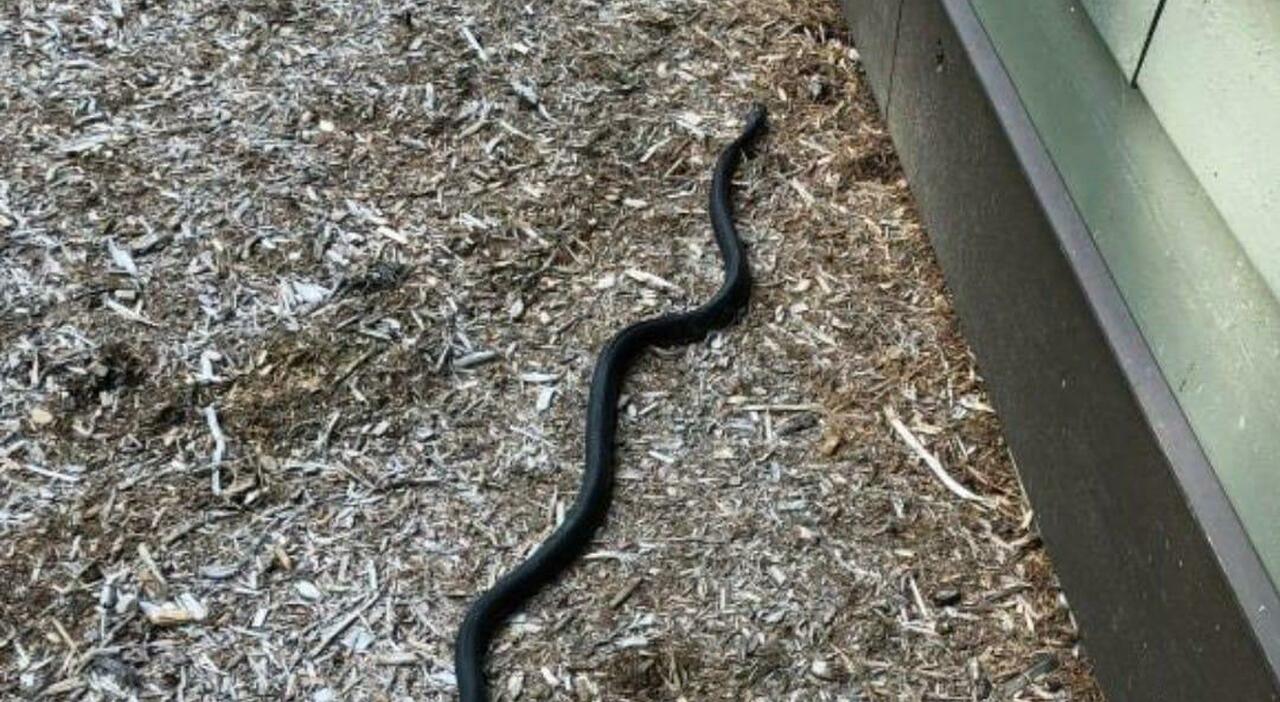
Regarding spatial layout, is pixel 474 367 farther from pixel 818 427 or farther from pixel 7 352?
pixel 7 352

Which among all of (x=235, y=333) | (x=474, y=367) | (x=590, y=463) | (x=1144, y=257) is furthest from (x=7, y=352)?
(x=1144, y=257)

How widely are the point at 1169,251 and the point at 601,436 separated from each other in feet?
4.54

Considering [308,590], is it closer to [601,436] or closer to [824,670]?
[601,436]

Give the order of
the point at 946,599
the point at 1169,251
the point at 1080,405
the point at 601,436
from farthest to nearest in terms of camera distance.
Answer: the point at 601,436 → the point at 946,599 → the point at 1080,405 → the point at 1169,251

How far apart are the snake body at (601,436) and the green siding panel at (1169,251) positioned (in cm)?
93

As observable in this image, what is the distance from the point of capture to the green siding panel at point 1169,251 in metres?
2.47

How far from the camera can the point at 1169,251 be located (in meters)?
2.79

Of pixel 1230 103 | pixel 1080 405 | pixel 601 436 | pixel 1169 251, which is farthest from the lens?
pixel 601 436

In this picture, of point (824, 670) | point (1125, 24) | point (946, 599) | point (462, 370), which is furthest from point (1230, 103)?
point (462, 370)

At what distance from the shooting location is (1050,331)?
3.17m

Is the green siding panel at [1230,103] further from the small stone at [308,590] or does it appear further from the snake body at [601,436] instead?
the small stone at [308,590]

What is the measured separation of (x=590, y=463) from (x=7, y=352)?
1605mm

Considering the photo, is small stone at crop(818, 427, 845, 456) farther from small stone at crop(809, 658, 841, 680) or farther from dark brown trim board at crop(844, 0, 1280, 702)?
small stone at crop(809, 658, 841, 680)

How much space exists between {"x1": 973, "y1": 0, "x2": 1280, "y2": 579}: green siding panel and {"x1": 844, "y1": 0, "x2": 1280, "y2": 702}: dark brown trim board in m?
0.04
